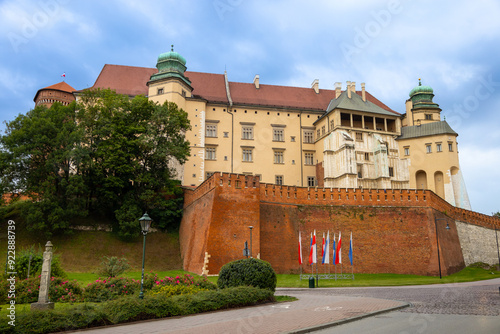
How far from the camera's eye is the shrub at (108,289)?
1661 centimetres

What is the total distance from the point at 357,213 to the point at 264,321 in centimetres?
2682

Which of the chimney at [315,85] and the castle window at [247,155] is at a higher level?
the chimney at [315,85]

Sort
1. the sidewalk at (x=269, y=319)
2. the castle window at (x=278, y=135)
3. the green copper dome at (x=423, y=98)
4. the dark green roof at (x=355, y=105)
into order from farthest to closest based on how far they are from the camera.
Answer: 1. the green copper dome at (x=423, y=98)
2. the castle window at (x=278, y=135)
3. the dark green roof at (x=355, y=105)
4. the sidewalk at (x=269, y=319)

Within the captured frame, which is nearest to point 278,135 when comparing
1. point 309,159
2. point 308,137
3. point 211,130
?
point 308,137

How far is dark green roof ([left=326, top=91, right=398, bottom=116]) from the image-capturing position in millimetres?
53662

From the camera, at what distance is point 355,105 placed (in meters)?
54.4

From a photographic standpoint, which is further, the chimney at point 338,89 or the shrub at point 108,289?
the chimney at point 338,89

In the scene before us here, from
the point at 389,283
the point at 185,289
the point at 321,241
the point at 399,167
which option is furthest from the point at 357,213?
the point at 185,289

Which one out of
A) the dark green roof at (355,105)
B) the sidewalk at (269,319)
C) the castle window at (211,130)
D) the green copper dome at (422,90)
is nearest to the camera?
the sidewalk at (269,319)

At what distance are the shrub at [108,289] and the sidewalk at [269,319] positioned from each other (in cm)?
466

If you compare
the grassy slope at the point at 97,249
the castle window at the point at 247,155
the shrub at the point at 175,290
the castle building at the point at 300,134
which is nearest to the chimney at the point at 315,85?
the castle building at the point at 300,134

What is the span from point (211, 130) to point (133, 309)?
4188cm

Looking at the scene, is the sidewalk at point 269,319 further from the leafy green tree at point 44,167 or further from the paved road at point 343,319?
the leafy green tree at point 44,167

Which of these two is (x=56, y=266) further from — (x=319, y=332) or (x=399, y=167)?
(x=399, y=167)
